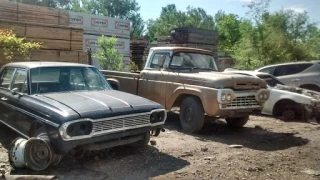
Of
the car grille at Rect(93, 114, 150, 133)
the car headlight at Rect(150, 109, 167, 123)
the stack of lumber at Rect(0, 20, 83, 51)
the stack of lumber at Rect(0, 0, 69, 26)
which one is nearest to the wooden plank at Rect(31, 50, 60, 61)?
the stack of lumber at Rect(0, 20, 83, 51)

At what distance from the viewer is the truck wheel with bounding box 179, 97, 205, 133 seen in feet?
22.4

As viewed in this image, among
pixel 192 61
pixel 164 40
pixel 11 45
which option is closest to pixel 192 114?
pixel 192 61

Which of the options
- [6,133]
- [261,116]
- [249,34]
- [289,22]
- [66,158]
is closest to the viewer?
[66,158]

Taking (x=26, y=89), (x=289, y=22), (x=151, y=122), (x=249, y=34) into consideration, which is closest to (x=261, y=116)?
(x=151, y=122)

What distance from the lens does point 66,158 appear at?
5.04m

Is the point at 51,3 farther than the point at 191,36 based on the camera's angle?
Yes

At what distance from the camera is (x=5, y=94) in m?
5.79

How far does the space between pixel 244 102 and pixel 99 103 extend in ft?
11.2

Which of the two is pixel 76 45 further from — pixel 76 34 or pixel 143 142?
pixel 143 142

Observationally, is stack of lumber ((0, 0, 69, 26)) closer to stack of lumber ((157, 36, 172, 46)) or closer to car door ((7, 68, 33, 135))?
stack of lumber ((157, 36, 172, 46))

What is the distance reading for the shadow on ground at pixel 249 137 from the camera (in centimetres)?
633

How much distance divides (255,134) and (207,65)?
2.06m

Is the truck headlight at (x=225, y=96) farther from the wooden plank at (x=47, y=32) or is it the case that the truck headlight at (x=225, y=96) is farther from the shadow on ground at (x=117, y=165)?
the wooden plank at (x=47, y=32)

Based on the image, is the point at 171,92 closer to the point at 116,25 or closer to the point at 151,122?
the point at 151,122
